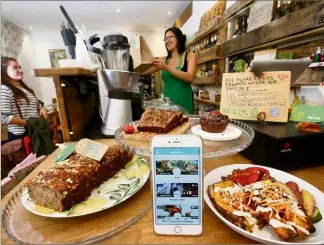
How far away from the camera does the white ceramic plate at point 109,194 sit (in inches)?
14.7

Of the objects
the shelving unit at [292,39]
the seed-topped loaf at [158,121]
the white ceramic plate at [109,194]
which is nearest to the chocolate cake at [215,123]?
the seed-topped loaf at [158,121]

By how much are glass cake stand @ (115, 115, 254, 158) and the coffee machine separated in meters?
0.24

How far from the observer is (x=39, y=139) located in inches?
57.3

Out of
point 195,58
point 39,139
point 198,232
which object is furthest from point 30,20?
point 198,232

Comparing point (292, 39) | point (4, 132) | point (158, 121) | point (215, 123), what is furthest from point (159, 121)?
point (4, 132)

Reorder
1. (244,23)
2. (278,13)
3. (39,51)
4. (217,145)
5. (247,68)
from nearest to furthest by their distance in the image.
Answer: (217,145) → (247,68) → (278,13) → (244,23) → (39,51)

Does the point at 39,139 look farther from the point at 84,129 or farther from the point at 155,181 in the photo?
the point at 155,181

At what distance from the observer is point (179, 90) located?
1555 millimetres

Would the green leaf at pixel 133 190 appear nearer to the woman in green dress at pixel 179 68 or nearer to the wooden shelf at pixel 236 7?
the woman in green dress at pixel 179 68

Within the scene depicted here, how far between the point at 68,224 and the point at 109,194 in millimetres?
96

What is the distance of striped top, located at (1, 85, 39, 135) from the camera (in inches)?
58.8

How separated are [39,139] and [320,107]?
1.74 metres

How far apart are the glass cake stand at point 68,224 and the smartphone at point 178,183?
3.7 inches

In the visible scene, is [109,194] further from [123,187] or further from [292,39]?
[292,39]
